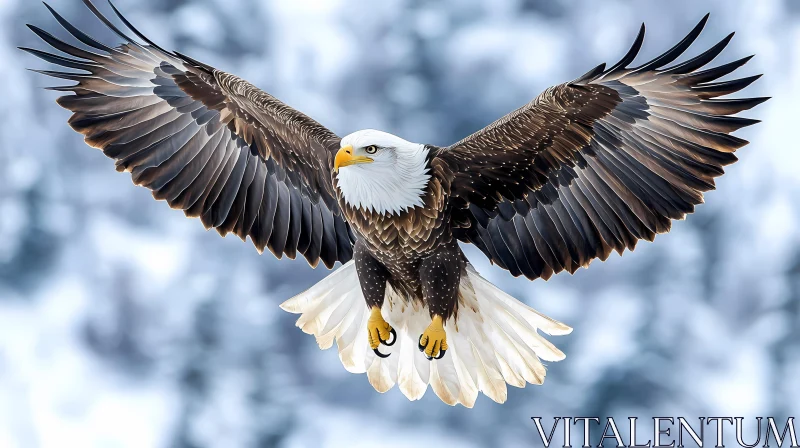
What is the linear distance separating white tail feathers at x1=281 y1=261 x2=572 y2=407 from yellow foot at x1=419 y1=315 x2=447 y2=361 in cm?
25

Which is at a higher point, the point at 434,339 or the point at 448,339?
the point at 448,339

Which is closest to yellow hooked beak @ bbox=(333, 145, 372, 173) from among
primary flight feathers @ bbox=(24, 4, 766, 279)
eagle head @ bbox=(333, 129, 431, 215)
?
eagle head @ bbox=(333, 129, 431, 215)

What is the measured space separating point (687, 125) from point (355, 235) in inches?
65.9

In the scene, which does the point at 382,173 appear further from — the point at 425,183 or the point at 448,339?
the point at 448,339

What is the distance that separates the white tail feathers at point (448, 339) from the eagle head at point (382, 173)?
65cm

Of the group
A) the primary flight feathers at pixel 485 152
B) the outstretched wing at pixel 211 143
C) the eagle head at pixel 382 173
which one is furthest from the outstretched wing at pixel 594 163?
the outstretched wing at pixel 211 143

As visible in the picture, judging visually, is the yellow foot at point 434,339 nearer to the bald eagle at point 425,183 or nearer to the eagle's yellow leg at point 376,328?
the bald eagle at point 425,183

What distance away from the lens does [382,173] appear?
4621 mm

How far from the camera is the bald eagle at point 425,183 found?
4.61m

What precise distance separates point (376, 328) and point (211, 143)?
1353 mm

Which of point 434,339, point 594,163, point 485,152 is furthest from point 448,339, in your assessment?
point 594,163

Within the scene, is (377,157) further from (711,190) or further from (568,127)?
(711,190)

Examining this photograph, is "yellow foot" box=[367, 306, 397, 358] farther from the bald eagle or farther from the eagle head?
the eagle head

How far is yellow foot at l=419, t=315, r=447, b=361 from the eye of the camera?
4922mm
